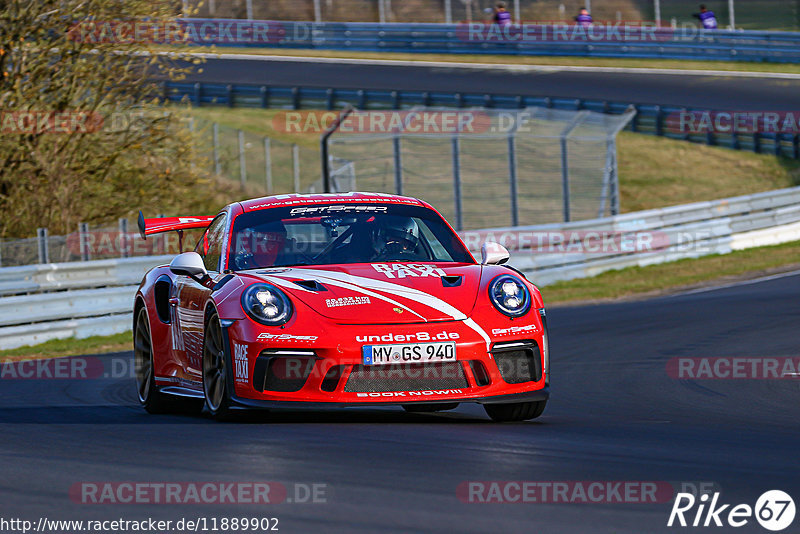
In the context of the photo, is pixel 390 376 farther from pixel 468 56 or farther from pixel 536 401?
pixel 468 56

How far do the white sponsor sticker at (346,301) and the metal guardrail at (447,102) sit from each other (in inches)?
895

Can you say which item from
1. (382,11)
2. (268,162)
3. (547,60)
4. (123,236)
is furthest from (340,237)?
(382,11)

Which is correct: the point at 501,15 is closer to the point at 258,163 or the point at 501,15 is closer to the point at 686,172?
the point at 686,172

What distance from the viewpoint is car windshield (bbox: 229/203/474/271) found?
7699 mm

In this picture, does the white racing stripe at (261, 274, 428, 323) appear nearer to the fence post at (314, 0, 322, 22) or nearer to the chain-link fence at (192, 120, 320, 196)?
the chain-link fence at (192, 120, 320, 196)

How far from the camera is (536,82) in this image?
36500 millimetres

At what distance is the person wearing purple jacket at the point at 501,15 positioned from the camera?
134ft

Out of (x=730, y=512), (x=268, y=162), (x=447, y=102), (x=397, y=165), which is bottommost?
→ (x=268, y=162)

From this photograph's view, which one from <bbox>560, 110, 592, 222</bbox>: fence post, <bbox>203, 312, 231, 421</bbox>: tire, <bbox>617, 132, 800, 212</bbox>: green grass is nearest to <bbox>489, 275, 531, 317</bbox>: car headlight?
<bbox>203, 312, 231, 421</bbox>: tire

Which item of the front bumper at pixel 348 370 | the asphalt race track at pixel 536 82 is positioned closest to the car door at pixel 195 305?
the front bumper at pixel 348 370

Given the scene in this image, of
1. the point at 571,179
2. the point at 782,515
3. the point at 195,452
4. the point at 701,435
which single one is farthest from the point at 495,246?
the point at 571,179

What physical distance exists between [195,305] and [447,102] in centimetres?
2679

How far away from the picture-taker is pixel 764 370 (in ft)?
31.3

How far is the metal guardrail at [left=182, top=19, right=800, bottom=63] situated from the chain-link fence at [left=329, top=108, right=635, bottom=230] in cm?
1338
